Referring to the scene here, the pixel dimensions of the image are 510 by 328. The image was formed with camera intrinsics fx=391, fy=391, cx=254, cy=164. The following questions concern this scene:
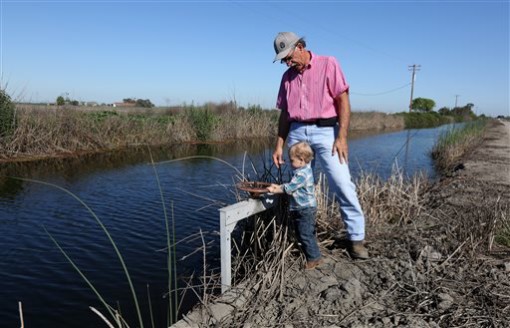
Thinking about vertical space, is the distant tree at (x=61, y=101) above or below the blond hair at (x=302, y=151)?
above

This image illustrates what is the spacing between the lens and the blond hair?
3354 mm

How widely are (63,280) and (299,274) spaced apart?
281cm

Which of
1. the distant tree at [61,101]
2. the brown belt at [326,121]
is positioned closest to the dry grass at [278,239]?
the brown belt at [326,121]

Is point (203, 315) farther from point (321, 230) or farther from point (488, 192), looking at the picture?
point (488, 192)

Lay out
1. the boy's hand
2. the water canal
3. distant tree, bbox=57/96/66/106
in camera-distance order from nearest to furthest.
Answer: the boy's hand < the water canal < distant tree, bbox=57/96/66/106

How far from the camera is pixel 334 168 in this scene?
11.6ft

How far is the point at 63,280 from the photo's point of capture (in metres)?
4.49

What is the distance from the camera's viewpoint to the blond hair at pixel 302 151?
132 inches

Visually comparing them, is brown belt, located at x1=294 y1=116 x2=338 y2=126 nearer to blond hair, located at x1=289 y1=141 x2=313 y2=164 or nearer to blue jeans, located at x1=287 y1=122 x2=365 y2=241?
blue jeans, located at x1=287 y1=122 x2=365 y2=241

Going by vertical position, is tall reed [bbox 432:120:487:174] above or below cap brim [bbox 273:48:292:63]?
below

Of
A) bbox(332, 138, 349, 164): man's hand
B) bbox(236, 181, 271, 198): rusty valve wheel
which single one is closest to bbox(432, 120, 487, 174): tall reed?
bbox(332, 138, 349, 164): man's hand

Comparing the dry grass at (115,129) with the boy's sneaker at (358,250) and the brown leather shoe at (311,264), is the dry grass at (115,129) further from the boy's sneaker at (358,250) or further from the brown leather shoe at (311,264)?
the brown leather shoe at (311,264)

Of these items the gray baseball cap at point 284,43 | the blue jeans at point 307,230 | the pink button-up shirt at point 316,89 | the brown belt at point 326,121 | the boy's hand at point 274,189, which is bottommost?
the blue jeans at point 307,230

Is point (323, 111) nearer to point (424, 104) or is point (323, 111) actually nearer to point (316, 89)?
point (316, 89)
